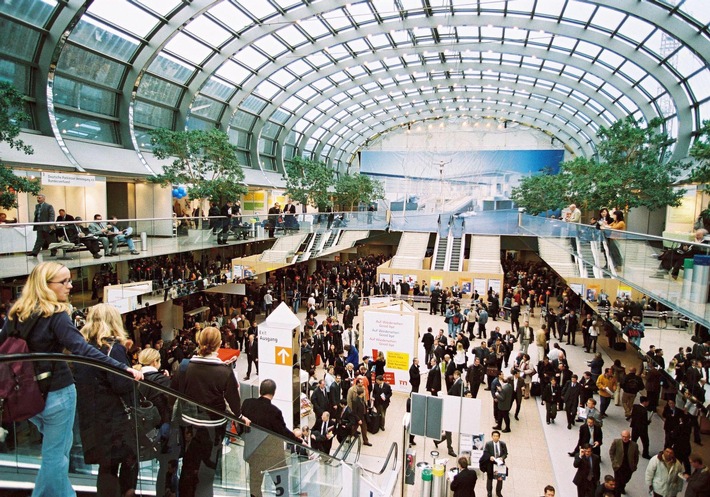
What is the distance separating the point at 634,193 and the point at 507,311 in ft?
23.7

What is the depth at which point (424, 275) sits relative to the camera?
24484mm

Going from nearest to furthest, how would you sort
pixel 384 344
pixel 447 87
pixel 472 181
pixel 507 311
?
pixel 384 344
pixel 507 311
pixel 447 87
pixel 472 181

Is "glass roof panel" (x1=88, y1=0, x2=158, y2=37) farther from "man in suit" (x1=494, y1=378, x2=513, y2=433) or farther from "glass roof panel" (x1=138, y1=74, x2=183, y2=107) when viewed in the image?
"man in suit" (x1=494, y1=378, x2=513, y2=433)

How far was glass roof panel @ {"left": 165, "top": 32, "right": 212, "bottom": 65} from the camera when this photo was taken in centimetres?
2086

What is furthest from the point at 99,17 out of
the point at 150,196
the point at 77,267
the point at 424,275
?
the point at 424,275

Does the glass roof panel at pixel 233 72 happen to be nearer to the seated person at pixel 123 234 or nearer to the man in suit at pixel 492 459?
the seated person at pixel 123 234

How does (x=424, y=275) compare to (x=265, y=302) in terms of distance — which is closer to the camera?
(x=265, y=302)

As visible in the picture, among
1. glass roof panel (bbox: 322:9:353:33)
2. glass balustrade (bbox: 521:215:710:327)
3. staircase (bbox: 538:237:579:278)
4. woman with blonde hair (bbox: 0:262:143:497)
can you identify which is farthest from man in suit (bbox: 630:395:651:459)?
glass roof panel (bbox: 322:9:353:33)

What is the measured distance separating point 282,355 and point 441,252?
22.0 metres

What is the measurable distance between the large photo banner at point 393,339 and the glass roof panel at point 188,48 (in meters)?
16.1

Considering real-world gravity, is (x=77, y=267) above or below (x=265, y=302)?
above

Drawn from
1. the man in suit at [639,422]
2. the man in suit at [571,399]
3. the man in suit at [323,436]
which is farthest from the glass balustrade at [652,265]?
the man in suit at [323,436]

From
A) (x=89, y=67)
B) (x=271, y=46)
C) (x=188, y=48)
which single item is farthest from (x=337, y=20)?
(x=89, y=67)

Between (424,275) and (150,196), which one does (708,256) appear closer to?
(424,275)
